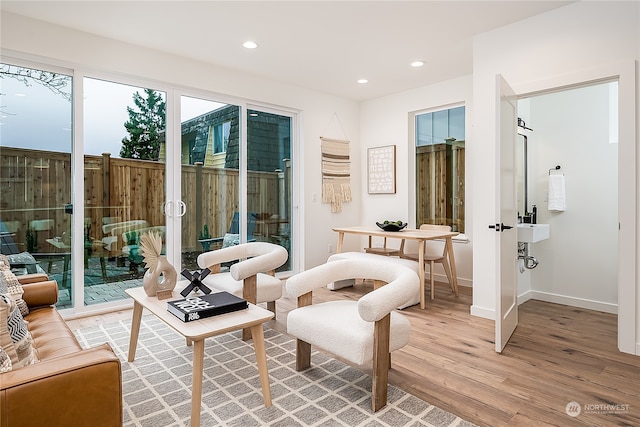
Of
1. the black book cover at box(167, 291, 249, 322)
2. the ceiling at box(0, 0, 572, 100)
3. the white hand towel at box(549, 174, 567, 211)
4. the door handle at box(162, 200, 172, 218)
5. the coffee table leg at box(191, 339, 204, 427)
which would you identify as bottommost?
the coffee table leg at box(191, 339, 204, 427)

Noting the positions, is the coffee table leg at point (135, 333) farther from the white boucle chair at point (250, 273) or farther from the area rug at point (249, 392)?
the white boucle chair at point (250, 273)

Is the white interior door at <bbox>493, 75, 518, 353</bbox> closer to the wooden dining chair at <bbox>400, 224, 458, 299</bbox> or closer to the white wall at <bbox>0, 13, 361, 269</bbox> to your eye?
the wooden dining chair at <bbox>400, 224, 458, 299</bbox>

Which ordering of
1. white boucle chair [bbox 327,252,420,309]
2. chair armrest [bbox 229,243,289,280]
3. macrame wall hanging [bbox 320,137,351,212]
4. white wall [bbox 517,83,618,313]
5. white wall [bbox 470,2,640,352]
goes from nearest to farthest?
white wall [bbox 470,2,640,352] → chair armrest [bbox 229,243,289,280] → white wall [bbox 517,83,618,313] → white boucle chair [bbox 327,252,420,309] → macrame wall hanging [bbox 320,137,351,212]

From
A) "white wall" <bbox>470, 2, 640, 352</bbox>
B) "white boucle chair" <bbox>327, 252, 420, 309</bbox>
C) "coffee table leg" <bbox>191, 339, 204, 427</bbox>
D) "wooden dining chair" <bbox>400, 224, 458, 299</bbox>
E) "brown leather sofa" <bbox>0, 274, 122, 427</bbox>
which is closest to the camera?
"brown leather sofa" <bbox>0, 274, 122, 427</bbox>

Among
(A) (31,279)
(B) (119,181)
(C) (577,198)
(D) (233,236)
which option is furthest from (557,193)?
(A) (31,279)

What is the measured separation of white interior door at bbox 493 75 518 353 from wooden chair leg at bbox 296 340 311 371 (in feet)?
4.50

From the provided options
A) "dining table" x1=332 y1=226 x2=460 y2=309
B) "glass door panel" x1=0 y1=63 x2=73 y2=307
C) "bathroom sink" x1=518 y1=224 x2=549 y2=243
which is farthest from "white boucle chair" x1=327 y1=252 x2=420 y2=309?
"glass door panel" x1=0 y1=63 x2=73 y2=307

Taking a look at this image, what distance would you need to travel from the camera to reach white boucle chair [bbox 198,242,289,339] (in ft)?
9.51

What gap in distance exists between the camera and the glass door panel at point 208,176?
4129 mm

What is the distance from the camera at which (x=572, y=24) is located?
2906 millimetres

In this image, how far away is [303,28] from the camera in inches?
129

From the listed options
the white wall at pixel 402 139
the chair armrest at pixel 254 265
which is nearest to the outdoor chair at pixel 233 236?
the chair armrest at pixel 254 265

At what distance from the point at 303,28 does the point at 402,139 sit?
8.04 ft

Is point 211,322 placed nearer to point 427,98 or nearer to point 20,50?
point 20,50
